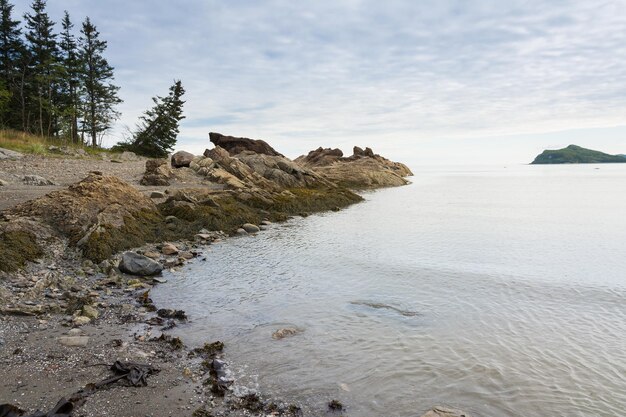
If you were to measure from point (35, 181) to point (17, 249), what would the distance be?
11555 mm

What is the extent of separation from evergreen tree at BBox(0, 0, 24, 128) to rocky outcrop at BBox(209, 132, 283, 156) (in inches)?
949

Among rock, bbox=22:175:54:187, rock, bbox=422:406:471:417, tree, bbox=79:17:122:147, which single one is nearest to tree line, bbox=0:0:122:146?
tree, bbox=79:17:122:147

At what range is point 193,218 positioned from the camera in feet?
61.3

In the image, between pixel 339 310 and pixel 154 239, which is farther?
pixel 154 239

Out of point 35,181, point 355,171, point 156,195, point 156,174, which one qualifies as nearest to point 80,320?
point 156,195

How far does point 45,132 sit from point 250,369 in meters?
58.0

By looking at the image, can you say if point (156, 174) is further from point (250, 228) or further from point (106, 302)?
point (106, 302)

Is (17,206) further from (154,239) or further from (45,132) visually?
(45,132)

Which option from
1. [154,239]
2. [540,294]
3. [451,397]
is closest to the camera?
[451,397]

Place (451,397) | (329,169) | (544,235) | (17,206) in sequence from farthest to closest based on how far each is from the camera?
(329,169), (544,235), (17,206), (451,397)

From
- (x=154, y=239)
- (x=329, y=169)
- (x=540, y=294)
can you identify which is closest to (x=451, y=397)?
(x=540, y=294)

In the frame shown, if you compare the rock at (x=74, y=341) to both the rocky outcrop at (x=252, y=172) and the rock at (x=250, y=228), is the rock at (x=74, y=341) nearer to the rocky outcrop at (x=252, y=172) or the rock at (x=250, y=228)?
the rock at (x=250, y=228)

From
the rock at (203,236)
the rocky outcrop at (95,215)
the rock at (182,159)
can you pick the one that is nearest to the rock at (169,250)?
the rocky outcrop at (95,215)

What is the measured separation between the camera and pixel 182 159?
3388 cm
